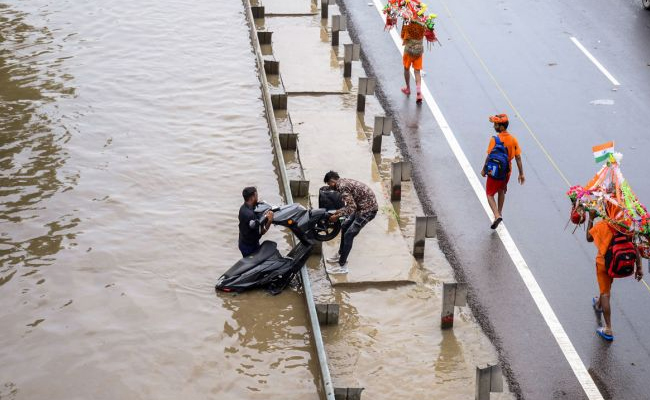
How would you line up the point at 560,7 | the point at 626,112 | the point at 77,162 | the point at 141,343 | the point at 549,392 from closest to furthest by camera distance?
the point at 549,392, the point at 141,343, the point at 77,162, the point at 626,112, the point at 560,7

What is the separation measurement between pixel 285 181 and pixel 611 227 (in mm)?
4890

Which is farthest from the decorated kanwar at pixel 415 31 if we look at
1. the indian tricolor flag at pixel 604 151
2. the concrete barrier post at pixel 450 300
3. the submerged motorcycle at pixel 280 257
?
the concrete barrier post at pixel 450 300

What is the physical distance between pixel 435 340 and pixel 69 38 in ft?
40.5

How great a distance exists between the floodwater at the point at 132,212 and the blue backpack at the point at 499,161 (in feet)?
10.3

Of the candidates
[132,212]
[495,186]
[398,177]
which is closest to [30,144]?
[132,212]

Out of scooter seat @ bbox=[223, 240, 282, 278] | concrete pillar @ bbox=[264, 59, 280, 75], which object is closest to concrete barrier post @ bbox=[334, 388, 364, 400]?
scooter seat @ bbox=[223, 240, 282, 278]

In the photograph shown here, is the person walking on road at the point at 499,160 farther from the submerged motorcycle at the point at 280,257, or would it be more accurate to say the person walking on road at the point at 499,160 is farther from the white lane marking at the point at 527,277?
the submerged motorcycle at the point at 280,257

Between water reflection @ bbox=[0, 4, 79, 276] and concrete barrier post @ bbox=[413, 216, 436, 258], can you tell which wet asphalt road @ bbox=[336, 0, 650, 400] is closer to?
concrete barrier post @ bbox=[413, 216, 436, 258]

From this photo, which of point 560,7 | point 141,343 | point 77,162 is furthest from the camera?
point 560,7

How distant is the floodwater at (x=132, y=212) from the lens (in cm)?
1098

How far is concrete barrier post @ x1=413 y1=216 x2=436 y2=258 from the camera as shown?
12.6 meters

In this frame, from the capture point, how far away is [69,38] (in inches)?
799

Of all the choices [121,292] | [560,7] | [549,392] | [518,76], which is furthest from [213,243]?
[560,7]

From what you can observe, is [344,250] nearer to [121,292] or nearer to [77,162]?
[121,292]
